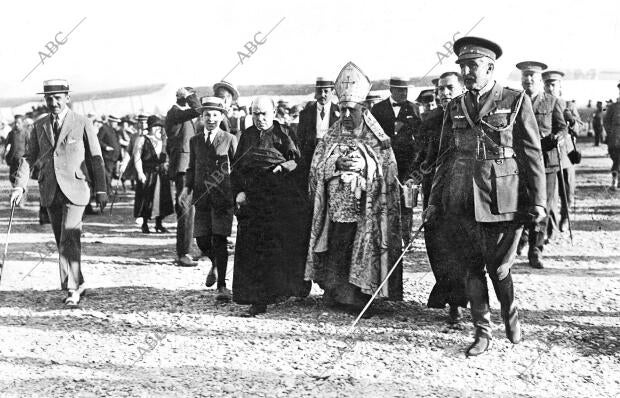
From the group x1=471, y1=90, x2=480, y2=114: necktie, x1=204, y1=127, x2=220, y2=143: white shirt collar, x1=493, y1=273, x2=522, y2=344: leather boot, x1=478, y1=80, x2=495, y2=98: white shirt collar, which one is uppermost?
x1=478, y1=80, x2=495, y2=98: white shirt collar

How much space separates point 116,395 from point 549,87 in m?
6.90

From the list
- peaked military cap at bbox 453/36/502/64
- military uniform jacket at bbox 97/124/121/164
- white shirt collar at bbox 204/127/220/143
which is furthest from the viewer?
military uniform jacket at bbox 97/124/121/164

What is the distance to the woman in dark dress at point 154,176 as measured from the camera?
11.3 meters

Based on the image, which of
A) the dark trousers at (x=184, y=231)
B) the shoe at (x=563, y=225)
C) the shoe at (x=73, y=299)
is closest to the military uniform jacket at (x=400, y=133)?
the dark trousers at (x=184, y=231)

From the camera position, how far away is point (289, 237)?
Answer: 6.56 metres

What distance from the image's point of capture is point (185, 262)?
8773mm

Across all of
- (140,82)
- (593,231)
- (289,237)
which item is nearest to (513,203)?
(289,237)

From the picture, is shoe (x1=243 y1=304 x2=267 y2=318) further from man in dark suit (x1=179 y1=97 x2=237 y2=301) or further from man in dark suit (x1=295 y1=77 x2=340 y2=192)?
man in dark suit (x1=295 y1=77 x2=340 y2=192)

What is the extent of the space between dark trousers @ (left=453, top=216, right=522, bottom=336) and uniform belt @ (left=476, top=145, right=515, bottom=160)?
0.47m

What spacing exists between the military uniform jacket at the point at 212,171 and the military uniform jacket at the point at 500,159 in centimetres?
269

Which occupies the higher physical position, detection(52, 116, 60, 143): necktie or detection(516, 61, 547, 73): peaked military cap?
detection(516, 61, 547, 73): peaked military cap

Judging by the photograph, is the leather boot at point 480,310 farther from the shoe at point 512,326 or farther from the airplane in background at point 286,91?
the airplane in background at point 286,91

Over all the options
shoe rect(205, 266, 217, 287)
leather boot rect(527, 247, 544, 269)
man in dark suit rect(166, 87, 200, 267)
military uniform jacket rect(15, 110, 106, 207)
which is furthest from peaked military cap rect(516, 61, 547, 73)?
military uniform jacket rect(15, 110, 106, 207)

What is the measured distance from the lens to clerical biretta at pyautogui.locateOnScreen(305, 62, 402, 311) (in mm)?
6133
